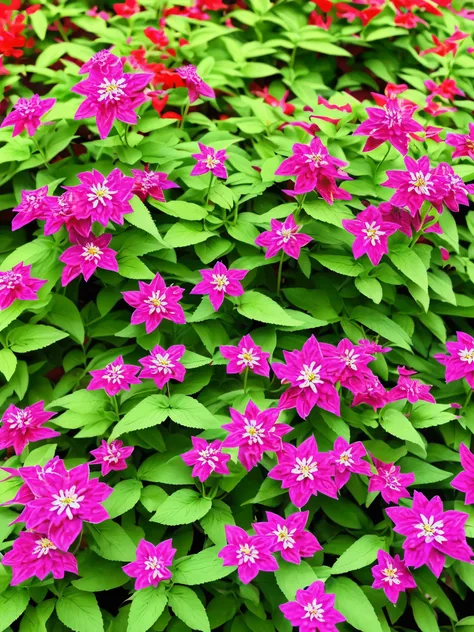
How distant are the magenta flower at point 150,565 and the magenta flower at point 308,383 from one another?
1.69 feet

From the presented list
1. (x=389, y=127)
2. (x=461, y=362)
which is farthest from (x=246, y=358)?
(x=389, y=127)

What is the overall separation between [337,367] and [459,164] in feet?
3.72

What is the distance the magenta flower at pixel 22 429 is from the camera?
202cm

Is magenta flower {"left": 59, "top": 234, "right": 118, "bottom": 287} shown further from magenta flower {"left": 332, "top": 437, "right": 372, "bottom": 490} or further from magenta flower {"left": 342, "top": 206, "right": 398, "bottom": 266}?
magenta flower {"left": 332, "top": 437, "right": 372, "bottom": 490}

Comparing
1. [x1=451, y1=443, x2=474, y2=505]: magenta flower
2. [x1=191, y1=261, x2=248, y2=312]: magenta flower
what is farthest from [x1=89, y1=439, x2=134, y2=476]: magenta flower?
[x1=451, y1=443, x2=474, y2=505]: magenta flower

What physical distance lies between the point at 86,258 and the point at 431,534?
127 centimetres

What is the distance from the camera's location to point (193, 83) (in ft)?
8.20

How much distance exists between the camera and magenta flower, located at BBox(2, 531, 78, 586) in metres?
1.77

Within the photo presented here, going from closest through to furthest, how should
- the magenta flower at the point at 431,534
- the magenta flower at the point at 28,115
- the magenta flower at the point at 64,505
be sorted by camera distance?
the magenta flower at the point at 64,505, the magenta flower at the point at 431,534, the magenta flower at the point at 28,115

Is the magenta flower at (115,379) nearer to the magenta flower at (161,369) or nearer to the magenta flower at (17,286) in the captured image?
the magenta flower at (161,369)

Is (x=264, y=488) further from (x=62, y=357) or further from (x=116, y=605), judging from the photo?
(x=62, y=357)

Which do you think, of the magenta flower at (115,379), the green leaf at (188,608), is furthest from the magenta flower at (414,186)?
the green leaf at (188,608)

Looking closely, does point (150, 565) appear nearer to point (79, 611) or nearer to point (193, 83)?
point (79, 611)

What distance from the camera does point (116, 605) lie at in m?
2.19
